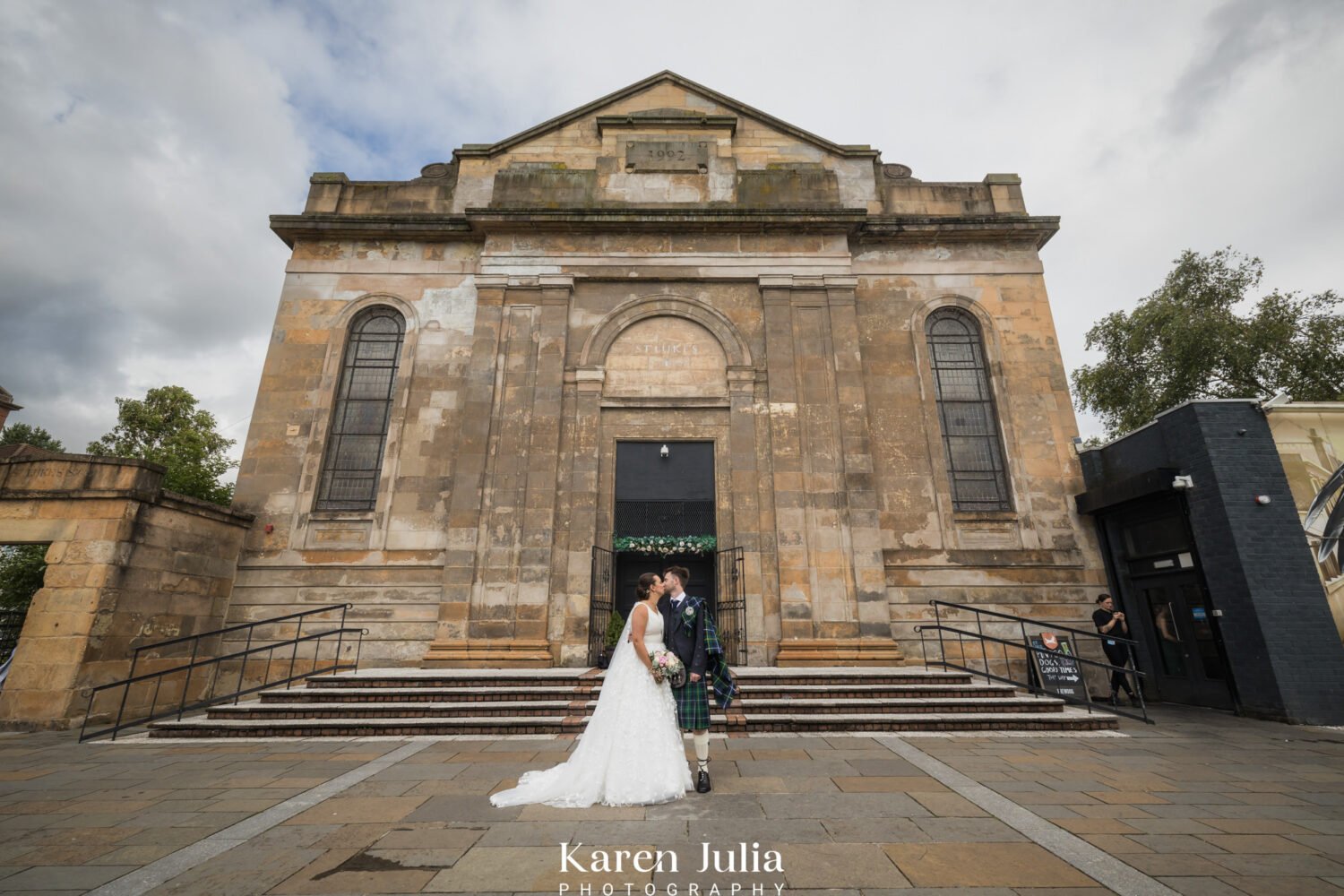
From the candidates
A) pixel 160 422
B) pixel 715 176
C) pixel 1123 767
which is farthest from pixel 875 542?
pixel 160 422

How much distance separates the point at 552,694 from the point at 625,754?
4.12 m

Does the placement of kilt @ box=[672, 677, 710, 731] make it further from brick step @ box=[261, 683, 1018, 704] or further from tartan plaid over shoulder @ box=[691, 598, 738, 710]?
brick step @ box=[261, 683, 1018, 704]

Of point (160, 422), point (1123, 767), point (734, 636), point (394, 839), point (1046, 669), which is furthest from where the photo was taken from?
point (160, 422)

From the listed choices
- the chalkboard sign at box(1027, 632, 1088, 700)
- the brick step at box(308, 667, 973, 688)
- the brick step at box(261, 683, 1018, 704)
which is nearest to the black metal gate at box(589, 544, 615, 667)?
the brick step at box(308, 667, 973, 688)

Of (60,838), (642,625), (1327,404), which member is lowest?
(60,838)

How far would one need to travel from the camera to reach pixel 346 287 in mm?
13602

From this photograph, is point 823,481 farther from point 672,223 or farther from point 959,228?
point 959,228

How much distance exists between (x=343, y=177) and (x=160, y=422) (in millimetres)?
19368

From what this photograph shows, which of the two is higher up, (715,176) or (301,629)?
(715,176)

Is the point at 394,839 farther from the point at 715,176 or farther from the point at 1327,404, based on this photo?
the point at 1327,404

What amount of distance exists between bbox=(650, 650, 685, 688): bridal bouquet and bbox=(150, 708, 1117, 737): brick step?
283 centimetres

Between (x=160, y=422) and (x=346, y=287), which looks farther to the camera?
(x=160, y=422)

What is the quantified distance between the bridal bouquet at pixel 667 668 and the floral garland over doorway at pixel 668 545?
6.34m

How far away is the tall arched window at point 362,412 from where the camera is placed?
1228 centimetres
